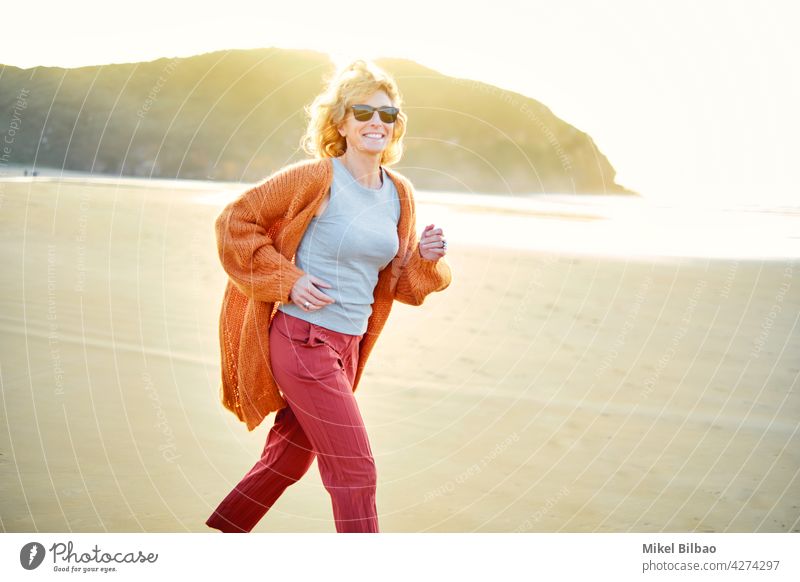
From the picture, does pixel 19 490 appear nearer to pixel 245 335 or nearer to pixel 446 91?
pixel 245 335

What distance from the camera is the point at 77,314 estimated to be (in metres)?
9.05

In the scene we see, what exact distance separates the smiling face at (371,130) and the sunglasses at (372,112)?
0.01 metres

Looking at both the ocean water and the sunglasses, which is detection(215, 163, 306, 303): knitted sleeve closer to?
the sunglasses

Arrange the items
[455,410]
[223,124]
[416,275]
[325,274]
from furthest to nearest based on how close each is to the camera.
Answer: [223,124]
[455,410]
[416,275]
[325,274]

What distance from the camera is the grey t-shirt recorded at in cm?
357

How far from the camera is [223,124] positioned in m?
19.7

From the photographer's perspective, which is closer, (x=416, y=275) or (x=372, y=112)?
(x=372, y=112)

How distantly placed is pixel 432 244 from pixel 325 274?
16.2 inches

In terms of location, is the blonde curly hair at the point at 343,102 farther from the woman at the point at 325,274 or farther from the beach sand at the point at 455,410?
the beach sand at the point at 455,410

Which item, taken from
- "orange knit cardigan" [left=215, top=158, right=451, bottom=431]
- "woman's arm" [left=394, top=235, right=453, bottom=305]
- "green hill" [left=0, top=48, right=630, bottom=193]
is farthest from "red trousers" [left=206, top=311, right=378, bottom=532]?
"green hill" [left=0, top=48, right=630, bottom=193]

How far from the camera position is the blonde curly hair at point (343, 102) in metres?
3.63

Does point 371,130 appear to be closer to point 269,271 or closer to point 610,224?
point 269,271

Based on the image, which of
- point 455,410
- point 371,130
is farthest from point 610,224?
point 371,130
